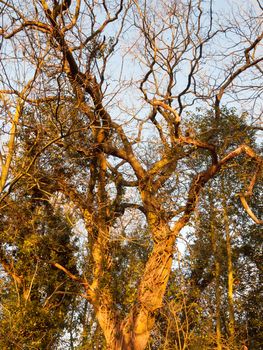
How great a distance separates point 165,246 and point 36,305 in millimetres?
3281

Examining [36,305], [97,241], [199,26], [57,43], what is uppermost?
[199,26]

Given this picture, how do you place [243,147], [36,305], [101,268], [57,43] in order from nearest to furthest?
[57,43] → [243,147] → [101,268] → [36,305]

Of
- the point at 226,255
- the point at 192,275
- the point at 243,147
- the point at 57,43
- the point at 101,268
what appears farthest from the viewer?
the point at 226,255

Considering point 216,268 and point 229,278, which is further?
point 216,268

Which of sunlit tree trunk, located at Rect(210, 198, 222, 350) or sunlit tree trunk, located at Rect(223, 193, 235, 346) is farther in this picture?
sunlit tree trunk, located at Rect(210, 198, 222, 350)

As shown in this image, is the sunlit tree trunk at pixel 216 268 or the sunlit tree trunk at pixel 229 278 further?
the sunlit tree trunk at pixel 216 268

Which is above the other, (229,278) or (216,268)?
(216,268)

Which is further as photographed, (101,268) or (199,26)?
(199,26)

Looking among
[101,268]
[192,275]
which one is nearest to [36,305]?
[101,268]

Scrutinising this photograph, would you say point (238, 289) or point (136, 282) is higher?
point (238, 289)

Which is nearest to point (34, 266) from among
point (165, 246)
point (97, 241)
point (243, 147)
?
point (97, 241)

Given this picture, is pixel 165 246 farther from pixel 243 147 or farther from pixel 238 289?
pixel 238 289

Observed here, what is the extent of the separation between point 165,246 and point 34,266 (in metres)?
3.34

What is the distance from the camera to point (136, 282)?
9.18 meters
